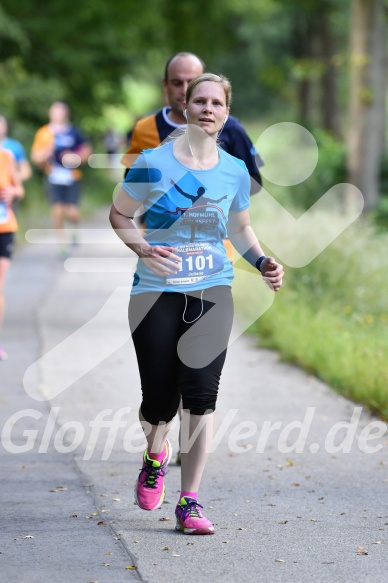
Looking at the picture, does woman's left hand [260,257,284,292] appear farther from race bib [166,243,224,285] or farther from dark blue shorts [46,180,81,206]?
dark blue shorts [46,180,81,206]

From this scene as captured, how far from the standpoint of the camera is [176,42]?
36969mm

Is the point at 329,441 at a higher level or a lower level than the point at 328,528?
lower

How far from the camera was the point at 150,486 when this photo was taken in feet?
18.0

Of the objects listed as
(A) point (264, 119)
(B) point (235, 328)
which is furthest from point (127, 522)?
(A) point (264, 119)

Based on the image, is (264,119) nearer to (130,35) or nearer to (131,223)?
(130,35)

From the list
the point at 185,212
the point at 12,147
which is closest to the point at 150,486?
the point at 185,212

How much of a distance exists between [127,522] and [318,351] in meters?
4.35

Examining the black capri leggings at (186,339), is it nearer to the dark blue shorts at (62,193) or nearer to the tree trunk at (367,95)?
the dark blue shorts at (62,193)

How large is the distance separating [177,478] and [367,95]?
12.4 meters

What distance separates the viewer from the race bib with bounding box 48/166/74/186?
1745cm

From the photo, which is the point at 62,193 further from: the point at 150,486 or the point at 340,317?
the point at 150,486

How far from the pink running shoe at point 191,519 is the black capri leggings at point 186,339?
0.39 metres

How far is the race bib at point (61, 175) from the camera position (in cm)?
1745

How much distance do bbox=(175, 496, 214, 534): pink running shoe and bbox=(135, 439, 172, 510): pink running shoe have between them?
232 mm
